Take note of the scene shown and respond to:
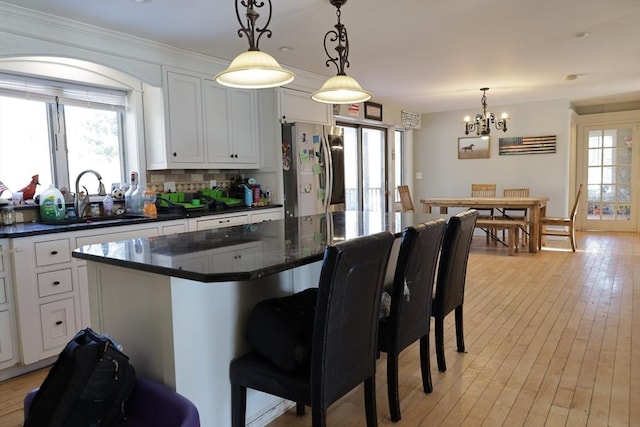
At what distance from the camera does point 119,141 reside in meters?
3.94

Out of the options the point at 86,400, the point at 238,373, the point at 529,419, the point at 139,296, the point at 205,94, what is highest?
the point at 205,94

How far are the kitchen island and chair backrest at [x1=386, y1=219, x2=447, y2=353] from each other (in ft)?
1.20

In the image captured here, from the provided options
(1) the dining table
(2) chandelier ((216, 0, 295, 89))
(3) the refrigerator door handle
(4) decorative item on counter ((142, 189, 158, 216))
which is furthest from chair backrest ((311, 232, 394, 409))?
(1) the dining table

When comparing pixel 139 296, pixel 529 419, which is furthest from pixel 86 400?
pixel 529 419

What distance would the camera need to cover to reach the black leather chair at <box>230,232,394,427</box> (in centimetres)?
148

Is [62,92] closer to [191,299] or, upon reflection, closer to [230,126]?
[230,126]

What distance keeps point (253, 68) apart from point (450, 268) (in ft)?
5.01

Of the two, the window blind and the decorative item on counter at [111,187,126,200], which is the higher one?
the window blind

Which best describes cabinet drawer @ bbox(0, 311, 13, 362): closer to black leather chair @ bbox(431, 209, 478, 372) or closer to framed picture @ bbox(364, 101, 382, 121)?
black leather chair @ bbox(431, 209, 478, 372)

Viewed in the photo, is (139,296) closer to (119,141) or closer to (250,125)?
(119,141)

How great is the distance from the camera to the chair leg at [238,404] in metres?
1.74

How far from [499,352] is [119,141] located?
3533mm

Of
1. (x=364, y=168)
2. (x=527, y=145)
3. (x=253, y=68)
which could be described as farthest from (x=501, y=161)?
(x=253, y=68)

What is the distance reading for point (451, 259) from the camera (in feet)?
8.18
